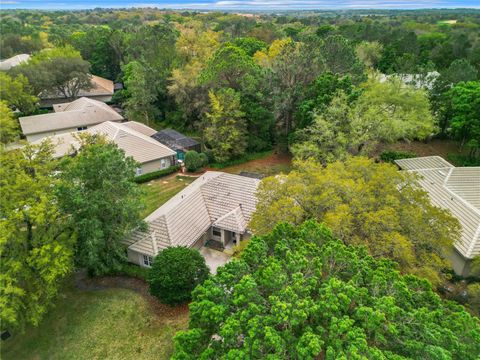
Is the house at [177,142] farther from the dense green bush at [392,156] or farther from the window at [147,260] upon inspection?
the dense green bush at [392,156]

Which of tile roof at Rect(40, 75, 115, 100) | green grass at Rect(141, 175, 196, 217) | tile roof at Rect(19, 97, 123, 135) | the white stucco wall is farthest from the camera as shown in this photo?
tile roof at Rect(40, 75, 115, 100)

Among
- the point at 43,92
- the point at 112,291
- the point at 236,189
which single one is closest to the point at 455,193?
the point at 236,189

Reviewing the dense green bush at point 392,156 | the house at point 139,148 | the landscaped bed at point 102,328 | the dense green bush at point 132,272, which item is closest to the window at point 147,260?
the dense green bush at point 132,272

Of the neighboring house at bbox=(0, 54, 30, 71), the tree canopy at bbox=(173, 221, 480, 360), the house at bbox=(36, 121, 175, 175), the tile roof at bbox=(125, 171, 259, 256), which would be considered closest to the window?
the tile roof at bbox=(125, 171, 259, 256)

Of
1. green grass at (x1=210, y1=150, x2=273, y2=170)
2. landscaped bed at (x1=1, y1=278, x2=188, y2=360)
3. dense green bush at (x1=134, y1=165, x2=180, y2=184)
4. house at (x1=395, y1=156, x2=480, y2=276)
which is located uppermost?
house at (x1=395, y1=156, x2=480, y2=276)

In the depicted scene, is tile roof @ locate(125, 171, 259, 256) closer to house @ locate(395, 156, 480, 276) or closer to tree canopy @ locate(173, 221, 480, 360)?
tree canopy @ locate(173, 221, 480, 360)

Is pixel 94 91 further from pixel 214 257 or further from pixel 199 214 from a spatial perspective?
pixel 214 257
